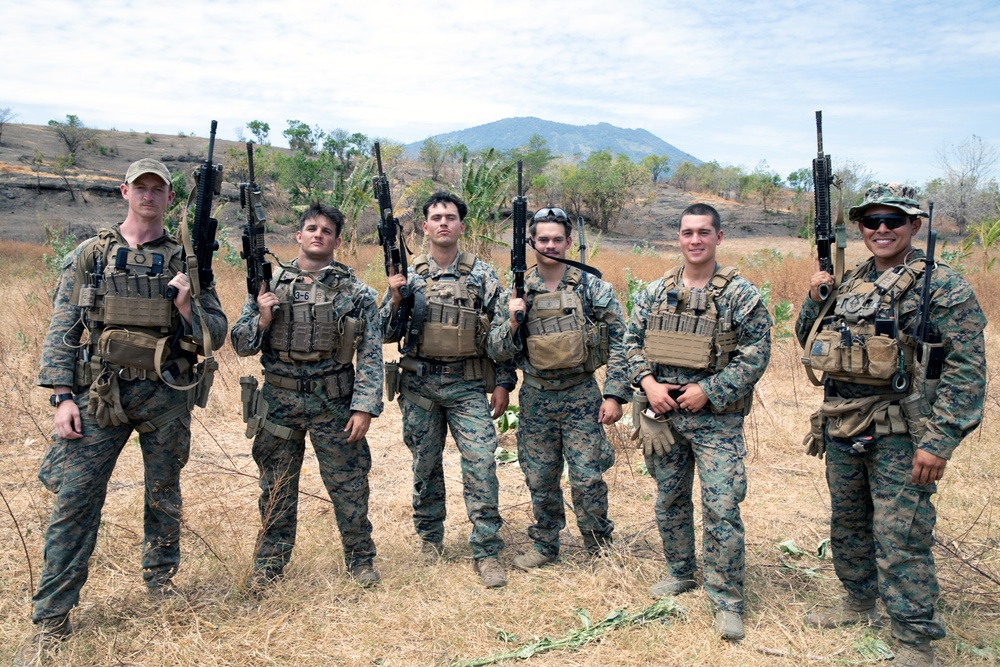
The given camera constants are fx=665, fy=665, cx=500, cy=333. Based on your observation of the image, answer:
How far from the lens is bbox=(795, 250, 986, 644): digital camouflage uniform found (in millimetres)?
3121

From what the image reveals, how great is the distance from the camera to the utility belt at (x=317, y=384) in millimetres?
4035

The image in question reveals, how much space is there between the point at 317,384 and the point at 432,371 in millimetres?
784

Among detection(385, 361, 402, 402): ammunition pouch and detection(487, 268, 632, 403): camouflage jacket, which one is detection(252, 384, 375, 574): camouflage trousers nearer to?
detection(385, 361, 402, 402): ammunition pouch

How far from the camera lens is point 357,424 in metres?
4.02

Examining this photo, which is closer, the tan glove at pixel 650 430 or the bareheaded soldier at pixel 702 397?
the bareheaded soldier at pixel 702 397

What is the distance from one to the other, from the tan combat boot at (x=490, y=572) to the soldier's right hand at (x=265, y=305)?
2.02 m

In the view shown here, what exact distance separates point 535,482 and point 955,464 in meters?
4.16

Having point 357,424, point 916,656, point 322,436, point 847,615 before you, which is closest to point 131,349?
point 322,436

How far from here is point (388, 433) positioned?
7.33m

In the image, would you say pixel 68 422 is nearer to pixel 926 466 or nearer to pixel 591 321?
pixel 591 321

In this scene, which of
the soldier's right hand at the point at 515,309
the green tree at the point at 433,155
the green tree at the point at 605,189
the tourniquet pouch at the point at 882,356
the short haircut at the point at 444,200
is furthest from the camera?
the green tree at the point at 433,155

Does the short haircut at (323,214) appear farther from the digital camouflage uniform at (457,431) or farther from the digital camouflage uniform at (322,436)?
the digital camouflage uniform at (457,431)

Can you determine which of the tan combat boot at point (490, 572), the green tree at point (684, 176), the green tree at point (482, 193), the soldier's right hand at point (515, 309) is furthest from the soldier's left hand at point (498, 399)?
the green tree at point (684, 176)

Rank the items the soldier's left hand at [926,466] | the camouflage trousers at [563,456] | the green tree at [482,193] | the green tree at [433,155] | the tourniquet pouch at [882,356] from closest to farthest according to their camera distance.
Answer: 1. the soldier's left hand at [926,466]
2. the tourniquet pouch at [882,356]
3. the camouflage trousers at [563,456]
4. the green tree at [482,193]
5. the green tree at [433,155]
